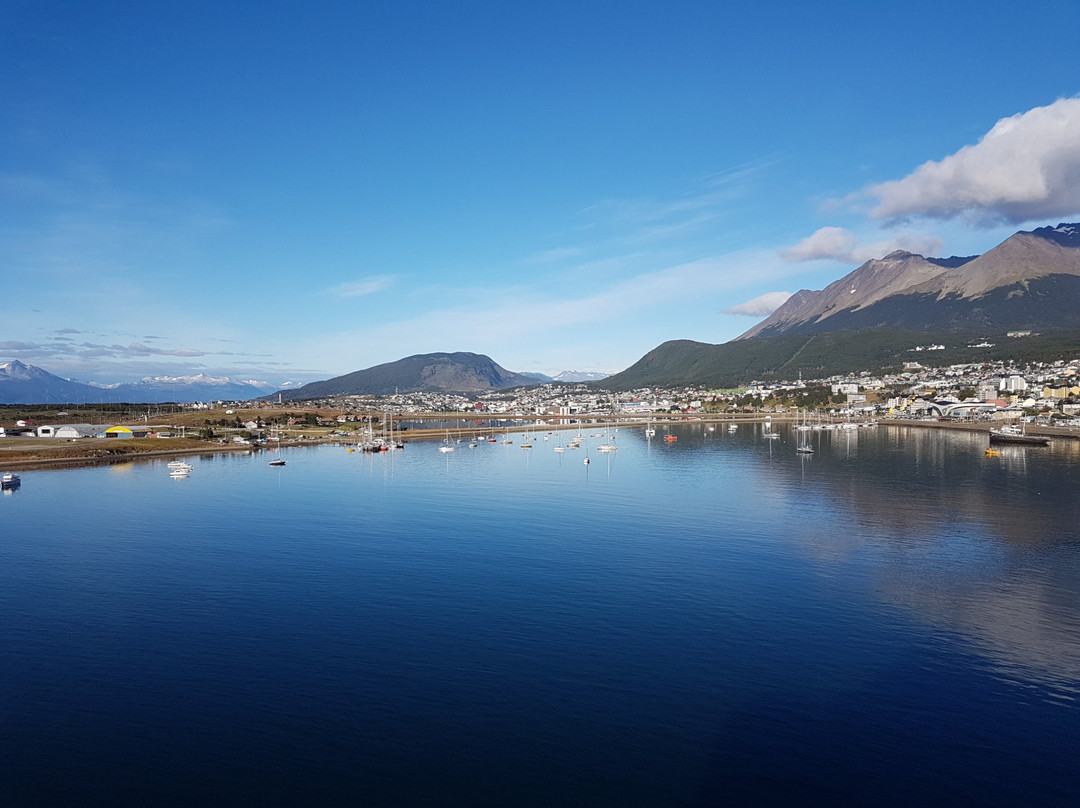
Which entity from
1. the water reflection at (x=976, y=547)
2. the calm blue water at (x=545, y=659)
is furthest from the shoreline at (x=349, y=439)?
the water reflection at (x=976, y=547)

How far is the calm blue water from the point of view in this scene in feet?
34.4

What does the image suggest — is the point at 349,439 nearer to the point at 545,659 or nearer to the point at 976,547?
the point at 976,547

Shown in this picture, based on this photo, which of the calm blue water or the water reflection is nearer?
the calm blue water

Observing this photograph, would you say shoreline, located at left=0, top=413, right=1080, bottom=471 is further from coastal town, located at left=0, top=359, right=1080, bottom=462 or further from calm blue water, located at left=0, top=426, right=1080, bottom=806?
calm blue water, located at left=0, top=426, right=1080, bottom=806

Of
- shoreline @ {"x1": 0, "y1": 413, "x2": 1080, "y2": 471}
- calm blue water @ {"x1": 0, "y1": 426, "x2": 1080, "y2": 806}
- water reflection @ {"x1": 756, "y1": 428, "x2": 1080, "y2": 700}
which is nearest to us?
calm blue water @ {"x1": 0, "y1": 426, "x2": 1080, "y2": 806}

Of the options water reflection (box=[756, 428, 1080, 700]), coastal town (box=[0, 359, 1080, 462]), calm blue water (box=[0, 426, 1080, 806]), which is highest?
coastal town (box=[0, 359, 1080, 462])

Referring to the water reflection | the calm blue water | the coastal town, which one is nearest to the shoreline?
the coastal town

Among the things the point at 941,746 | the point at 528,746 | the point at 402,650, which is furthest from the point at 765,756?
the point at 402,650

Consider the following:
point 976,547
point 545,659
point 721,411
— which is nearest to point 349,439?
point 976,547

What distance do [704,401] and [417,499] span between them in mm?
130112

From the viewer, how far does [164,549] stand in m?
26.3

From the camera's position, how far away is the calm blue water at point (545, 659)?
10500mm

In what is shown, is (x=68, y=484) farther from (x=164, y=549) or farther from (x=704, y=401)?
(x=704, y=401)

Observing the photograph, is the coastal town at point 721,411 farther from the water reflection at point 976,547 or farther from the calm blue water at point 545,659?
the calm blue water at point 545,659
